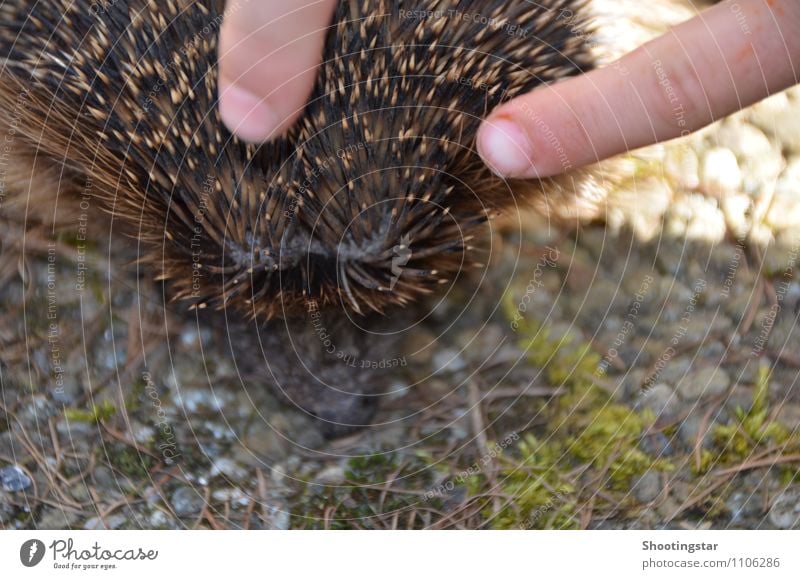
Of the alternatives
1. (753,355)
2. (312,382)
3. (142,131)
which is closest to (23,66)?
(142,131)

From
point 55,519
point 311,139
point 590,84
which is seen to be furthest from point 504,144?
point 55,519

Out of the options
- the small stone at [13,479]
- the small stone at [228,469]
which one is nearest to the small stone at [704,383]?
the small stone at [228,469]

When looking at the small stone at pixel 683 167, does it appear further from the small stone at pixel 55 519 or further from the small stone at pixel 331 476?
the small stone at pixel 55 519

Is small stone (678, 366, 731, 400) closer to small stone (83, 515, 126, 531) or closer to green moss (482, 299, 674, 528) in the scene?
green moss (482, 299, 674, 528)

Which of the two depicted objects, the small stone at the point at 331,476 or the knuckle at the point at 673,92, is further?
the small stone at the point at 331,476
